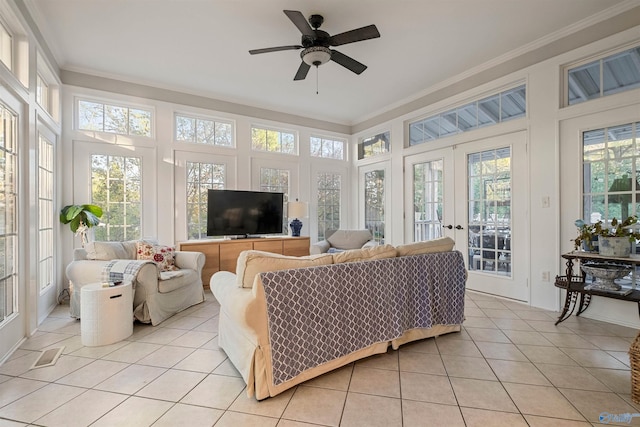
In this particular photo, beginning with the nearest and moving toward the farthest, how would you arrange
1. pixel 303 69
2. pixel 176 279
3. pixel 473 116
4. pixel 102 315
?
pixel 102 315, pixel 303 69, pixel 176 279, pixel 473 116

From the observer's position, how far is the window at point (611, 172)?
9.06ft

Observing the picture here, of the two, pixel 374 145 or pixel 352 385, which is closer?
pixel 352 385

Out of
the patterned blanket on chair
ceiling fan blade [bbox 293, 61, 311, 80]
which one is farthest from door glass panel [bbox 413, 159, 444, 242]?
the patterned blanket on chair

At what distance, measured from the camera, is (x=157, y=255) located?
3.40 meters

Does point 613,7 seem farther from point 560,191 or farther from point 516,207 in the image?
point 516,207

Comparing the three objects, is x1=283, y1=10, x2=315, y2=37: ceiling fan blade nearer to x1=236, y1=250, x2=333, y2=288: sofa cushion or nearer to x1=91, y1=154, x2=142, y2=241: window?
x1=236, y1=250, x2=333, y2=288: sofa cushion

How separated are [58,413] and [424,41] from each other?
420cm

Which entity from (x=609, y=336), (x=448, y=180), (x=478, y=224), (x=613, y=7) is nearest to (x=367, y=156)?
(x=448, y=180)

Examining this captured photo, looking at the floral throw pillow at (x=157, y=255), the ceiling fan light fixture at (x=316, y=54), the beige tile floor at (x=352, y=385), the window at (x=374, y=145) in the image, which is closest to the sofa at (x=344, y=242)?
the window at (x=374, y=145)

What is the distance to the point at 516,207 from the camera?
358cm

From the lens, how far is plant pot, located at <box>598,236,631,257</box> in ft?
8.30

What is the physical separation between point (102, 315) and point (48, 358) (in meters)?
0.40

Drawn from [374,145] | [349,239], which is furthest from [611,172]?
[374,145]

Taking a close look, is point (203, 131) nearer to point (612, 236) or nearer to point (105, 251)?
point (105, 251)
